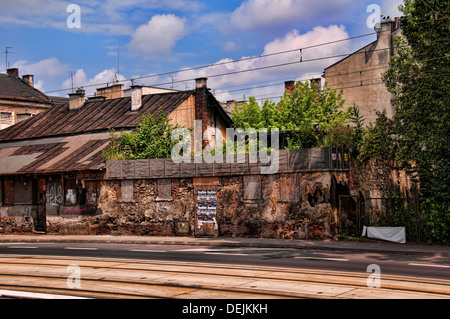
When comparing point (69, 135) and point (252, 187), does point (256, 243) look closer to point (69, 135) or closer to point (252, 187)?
point (252, 187)

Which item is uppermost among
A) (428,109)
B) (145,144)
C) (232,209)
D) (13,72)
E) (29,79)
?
(13,72)

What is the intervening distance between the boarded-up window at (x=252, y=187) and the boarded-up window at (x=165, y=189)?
158 inches

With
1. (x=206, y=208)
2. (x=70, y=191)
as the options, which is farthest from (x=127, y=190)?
(x=206, y=208)

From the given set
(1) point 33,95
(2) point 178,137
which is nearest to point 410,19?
(2) point 178,137

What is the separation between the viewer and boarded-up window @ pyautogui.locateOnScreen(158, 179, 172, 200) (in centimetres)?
2466

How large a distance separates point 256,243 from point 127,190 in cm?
826

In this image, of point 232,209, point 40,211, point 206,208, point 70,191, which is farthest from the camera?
point 40,211

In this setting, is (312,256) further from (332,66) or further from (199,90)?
(332,66)

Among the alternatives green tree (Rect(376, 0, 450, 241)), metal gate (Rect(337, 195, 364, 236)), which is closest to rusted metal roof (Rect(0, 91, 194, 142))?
metal gate (Rect(337, 195, 364, 236))

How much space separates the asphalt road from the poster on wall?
4028 millimetres

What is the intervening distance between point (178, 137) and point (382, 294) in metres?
20.3

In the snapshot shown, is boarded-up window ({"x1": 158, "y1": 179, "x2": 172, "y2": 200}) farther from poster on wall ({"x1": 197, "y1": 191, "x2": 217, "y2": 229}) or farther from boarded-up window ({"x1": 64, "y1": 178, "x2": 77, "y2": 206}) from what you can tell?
boarded-up window ({"x1": 64, "y1": 178, "x2": 77, "y2": 206})

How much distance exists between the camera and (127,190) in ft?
84.2

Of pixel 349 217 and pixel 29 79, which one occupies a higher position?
pixel 29 79
